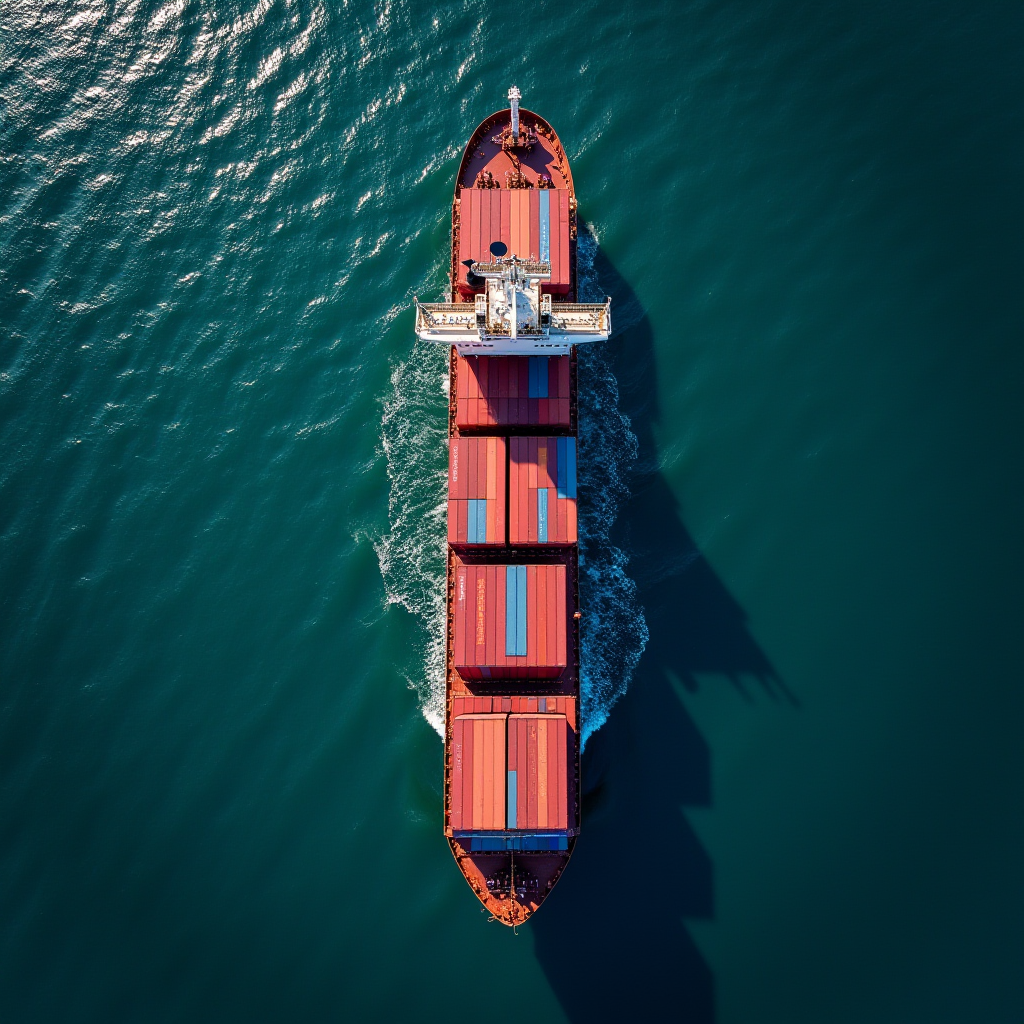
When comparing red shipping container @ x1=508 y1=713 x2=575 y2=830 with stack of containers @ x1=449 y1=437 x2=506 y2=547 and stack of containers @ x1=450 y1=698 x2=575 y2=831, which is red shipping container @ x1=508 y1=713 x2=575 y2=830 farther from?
stack of containers @ x1=449 y1=437 x2=506 y2=547

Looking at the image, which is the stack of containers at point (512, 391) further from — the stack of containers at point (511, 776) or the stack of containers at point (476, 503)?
the stack of containers at point (511, 776)

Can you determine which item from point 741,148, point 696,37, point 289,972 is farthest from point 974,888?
point 696,37

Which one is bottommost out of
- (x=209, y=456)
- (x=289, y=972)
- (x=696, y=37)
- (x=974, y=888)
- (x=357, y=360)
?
(x=289, y=972)

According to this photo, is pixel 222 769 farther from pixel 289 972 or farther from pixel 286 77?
pixel 286 77

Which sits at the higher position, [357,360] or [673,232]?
[673,232]

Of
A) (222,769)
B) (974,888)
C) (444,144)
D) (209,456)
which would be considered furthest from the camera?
(444,144)

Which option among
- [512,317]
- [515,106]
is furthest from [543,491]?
[515,106]
